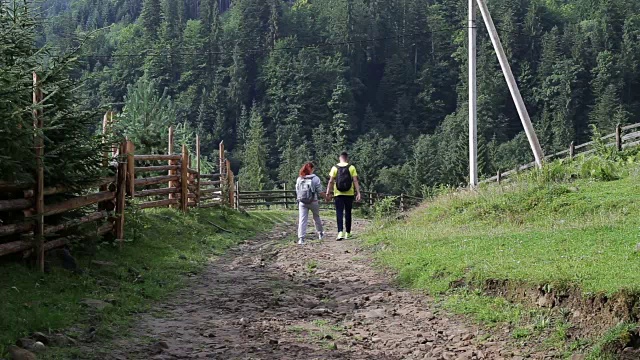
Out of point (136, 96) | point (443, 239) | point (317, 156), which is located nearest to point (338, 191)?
point (443, 239)

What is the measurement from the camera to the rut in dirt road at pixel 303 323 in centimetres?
667

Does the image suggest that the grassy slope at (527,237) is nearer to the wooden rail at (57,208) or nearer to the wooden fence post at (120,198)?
the wooden fence post at (120,198)

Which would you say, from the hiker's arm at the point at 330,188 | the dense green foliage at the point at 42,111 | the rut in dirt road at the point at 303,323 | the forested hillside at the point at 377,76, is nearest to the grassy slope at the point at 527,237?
the rut in dirt road at the point at 303,323

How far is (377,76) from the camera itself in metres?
128

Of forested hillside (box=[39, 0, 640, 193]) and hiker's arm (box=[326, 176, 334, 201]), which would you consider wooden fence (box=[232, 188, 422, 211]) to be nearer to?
hiker's arm (box=[326, 176, 334, 201])

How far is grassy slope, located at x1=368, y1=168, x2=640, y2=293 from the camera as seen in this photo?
25.9ft

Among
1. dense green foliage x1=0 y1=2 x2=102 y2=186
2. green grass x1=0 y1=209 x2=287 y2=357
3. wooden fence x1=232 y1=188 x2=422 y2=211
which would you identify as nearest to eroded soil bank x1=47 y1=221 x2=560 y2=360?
green grass x1=0 y1=209 x2=287 y2=357

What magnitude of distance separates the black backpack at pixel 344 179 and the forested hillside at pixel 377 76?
59179 mm

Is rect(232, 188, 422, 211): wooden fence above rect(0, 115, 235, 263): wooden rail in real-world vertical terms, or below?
below

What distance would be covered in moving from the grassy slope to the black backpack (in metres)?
1.17

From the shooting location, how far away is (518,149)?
90.3m

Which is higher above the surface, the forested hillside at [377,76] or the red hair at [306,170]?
the forested hillside at [377,76]

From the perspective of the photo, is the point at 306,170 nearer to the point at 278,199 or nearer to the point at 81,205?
the point at 81,205

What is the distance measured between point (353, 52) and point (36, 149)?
123 m
